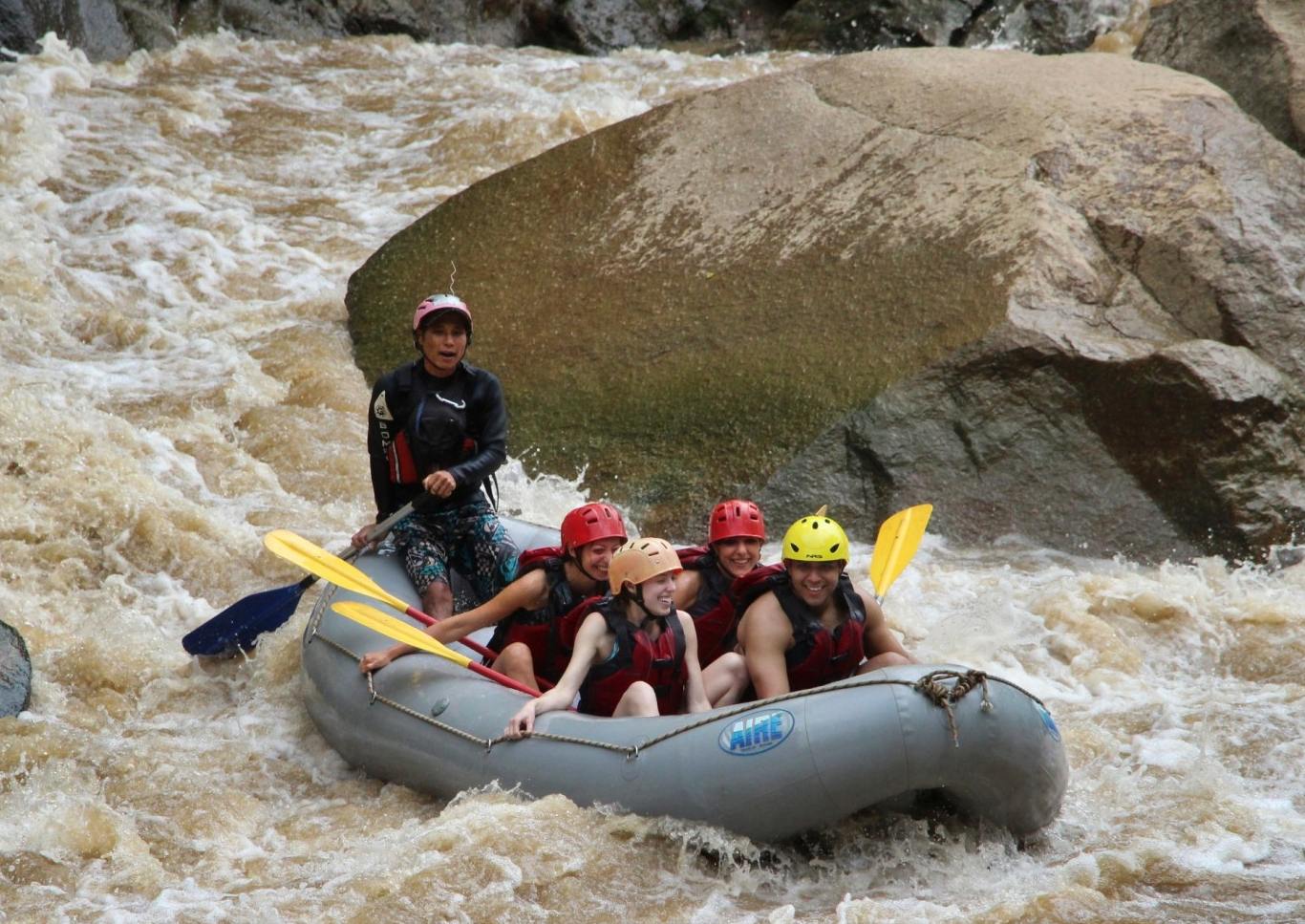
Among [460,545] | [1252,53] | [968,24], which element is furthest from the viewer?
[968,24]

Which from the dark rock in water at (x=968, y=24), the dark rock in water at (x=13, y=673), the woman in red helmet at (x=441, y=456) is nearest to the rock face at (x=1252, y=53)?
the dark rock in water at (x=968, y=24)

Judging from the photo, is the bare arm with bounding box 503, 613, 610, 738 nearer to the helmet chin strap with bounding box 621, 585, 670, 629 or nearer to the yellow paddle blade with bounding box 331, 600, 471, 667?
the helmet chin strap with bounding box 621, 585, 670, 629

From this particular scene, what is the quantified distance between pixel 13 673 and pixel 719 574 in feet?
8.10

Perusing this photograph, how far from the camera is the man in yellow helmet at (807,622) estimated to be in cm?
439

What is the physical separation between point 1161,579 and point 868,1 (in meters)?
8.84

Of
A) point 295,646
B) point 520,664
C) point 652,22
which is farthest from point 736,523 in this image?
point 652,22

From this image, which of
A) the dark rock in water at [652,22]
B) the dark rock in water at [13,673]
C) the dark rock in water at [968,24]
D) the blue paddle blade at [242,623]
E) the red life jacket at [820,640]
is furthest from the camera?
the dark rock in water at [968,24]

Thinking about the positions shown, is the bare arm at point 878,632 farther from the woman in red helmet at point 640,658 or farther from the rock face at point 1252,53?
the rock face at point 1252,53

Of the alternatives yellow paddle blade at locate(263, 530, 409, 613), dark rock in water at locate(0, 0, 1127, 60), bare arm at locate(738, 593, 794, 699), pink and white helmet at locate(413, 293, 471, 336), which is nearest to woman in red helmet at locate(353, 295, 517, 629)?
pink and white helmet at locate(413, 293, 471, 336)

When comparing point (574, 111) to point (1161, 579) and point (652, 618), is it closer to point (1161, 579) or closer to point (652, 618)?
point (1161, 579)

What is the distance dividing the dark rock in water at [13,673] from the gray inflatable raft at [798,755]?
1.61m

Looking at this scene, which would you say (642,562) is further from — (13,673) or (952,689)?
(13,673)

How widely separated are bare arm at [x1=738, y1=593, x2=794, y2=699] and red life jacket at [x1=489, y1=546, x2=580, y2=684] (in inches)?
24.3

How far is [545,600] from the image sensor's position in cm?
478
